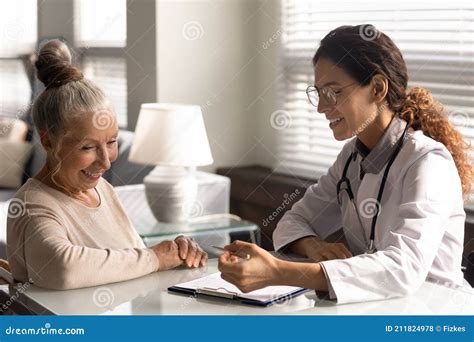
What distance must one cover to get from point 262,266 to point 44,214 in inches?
18.1

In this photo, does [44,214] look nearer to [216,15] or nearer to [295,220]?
[295,220]

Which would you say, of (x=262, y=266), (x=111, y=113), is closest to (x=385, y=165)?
(x=262, y=266)

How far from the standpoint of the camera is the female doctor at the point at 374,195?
1580 millimetres

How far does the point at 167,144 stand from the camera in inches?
134

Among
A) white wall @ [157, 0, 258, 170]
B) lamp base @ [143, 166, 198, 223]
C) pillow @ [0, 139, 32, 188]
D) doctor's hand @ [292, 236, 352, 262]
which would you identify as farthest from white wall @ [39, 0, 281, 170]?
doctor's hand @ [292, 236, 352, 262]

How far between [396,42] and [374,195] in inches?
63.3

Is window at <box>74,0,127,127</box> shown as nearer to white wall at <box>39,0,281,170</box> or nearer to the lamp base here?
white wall at <box>39,0,281,170</box>

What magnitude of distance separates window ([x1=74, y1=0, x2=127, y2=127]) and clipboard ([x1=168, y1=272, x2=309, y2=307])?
269 centimetres

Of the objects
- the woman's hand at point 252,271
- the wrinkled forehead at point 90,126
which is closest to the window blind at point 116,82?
the wrinkled forehead at point 90,126

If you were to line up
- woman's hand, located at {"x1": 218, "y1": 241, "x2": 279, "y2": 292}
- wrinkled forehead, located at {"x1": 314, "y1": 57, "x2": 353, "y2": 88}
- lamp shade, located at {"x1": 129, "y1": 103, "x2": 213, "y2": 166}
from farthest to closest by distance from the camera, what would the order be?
1. lamp shade, located at {"x1": 129, "y1": 103, "x2": 213, "y2": 166}
2. wrinkled forehead, located at {"x1": 314, "y1": 57, "x2": 353, "y2": 88}
3. woman's hand, located at {"x1": 218, "y1": 241, "x2": 279, "y2": 292}

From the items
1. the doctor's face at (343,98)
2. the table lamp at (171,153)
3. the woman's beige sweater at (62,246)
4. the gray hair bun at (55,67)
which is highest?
the gray hair bun at (55,67)

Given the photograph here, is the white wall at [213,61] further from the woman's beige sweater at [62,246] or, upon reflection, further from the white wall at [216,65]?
the woman's beige sweater at [62,246]

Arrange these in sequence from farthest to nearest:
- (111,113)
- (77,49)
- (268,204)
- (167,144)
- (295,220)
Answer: (77,49)
(268,204)
(167,144)
(295,220)
(111,113)

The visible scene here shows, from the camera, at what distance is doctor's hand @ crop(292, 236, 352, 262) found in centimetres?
185
